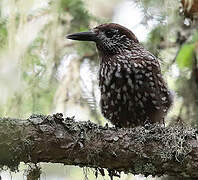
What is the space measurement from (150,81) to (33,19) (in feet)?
4.24

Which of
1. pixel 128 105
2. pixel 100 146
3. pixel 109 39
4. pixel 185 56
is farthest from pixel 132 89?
pixel 185 56

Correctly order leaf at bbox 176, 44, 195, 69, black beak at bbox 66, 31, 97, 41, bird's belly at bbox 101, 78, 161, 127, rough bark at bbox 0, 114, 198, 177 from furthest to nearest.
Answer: leaf at bbox 176, 44, 195, 69 < black beak at bbox 66, 31, 97, 41 < bird's belly at bbox 101, 78, 161, 127 < rough bark at bbox 0, 114, 198, 177

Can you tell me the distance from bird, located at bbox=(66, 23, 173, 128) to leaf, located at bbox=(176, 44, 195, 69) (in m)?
0.58

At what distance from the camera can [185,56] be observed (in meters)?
4.32

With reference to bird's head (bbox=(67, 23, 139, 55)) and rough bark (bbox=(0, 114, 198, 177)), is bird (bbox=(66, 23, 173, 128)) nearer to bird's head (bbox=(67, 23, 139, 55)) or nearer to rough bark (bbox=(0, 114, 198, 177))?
bird's head (bbox=(67, 23, 139, 55))

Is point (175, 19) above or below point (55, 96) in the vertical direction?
above

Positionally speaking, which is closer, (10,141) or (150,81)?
(10,141)

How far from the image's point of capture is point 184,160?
2900 mm

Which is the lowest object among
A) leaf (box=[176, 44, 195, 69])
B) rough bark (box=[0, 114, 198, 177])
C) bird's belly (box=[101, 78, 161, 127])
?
rough bark (box=[0, 114, 198, 177])

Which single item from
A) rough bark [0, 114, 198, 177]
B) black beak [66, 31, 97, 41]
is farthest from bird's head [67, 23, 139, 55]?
rough bark [0, 114, 198, 177]

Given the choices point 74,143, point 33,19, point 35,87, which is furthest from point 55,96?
point 74,143

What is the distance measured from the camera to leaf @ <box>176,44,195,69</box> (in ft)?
14.2

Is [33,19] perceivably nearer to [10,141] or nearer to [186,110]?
[186,110]

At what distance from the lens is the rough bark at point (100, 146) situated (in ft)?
8.82
